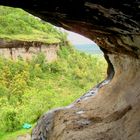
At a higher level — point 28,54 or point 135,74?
point 135,74

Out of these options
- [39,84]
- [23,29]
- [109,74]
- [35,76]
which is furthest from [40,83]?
[109,74]

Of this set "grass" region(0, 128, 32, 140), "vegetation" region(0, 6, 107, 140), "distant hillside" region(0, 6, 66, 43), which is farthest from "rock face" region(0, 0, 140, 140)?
"distant hillside" region(0, 6, 66, 43)

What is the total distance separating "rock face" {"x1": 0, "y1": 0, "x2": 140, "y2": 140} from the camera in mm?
4531

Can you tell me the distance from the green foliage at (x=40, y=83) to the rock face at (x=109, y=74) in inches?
369

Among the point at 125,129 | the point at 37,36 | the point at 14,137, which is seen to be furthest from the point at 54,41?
the point at 125,129

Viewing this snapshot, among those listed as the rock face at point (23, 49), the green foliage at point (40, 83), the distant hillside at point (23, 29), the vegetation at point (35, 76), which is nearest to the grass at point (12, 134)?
the vegetation at point (35, 76)

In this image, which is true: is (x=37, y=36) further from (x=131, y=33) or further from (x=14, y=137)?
(x=131, y=33)

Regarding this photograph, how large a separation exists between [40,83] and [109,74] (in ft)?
66.9

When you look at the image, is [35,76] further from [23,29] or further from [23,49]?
[23,29]

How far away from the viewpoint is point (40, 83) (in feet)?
96.6

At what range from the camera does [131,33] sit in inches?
211

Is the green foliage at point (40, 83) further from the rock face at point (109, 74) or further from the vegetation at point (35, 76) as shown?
the rock face at point (109, 74)

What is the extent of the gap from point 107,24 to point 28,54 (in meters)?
Answer: 27.1

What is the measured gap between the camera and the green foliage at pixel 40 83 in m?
18.4
